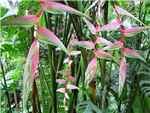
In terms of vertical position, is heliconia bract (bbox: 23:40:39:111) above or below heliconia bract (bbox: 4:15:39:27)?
below

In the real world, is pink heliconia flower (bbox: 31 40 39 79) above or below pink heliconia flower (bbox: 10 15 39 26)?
below

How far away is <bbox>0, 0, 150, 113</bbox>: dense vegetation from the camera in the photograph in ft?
1.31

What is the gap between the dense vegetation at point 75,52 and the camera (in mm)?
398

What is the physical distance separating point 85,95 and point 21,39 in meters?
0.21

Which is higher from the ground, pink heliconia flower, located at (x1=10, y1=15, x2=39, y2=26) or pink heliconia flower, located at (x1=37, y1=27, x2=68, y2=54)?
pink heliconia flower, located at (x1=10, y1=15, x2=39, y2=26)

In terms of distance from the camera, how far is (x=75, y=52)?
73 centimetres

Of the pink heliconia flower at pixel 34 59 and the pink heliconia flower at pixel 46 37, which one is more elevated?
the pink heliconia flower at pixel 46 37

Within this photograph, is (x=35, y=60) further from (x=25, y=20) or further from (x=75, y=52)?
(x=75, y=52)

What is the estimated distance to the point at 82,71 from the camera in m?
0.77

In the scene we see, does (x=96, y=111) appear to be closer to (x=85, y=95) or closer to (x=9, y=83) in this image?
(x=85, y=95)

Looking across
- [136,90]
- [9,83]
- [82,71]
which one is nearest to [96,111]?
→ [82,71]

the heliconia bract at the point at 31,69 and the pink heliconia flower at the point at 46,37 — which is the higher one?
the pink heliconia flower at the point at 46,37

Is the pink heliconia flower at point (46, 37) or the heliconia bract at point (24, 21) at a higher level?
the heliconia bract at point (24, 21)

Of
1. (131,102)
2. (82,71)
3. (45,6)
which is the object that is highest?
(45,6)
